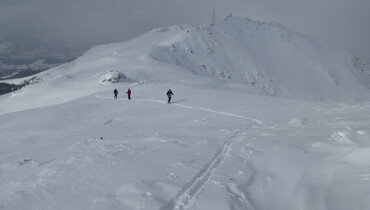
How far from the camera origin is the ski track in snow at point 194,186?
950cm

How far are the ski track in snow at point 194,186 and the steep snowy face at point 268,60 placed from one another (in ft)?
320

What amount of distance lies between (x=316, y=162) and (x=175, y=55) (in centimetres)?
10254

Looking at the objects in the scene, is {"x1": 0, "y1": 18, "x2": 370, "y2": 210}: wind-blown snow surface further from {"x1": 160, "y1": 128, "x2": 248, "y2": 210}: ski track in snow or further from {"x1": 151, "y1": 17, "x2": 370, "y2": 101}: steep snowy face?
{"x1": 151, "y1": 17, "x2": 370, "y2": 101}: steep snowy face

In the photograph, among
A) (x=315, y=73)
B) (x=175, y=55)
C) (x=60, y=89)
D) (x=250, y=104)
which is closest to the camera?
(x=250, y=104)

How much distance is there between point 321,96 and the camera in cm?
15575

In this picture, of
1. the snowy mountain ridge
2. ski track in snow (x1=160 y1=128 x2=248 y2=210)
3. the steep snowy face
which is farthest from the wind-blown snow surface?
the steep snowy face

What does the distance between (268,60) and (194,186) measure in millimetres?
162010

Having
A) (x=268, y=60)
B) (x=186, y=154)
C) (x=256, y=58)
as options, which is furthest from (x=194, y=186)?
(x=268, y=60)

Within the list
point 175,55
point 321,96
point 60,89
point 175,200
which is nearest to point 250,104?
point 175,200

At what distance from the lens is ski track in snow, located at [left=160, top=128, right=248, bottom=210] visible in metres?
9.50

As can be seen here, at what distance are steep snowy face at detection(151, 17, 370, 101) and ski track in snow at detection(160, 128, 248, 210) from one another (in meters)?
97.5

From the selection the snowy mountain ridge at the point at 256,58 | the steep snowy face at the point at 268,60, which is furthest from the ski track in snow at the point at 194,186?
the steep snowy face at the point at 268,60

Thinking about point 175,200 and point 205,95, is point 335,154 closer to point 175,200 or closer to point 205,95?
point 175,200

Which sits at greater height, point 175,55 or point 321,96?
point 175,55
